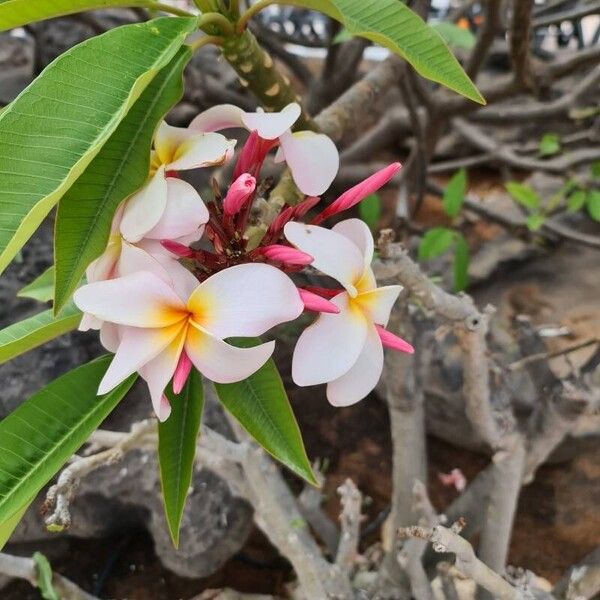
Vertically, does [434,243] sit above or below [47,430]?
below

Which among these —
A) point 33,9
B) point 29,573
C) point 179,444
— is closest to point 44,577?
point 29,573

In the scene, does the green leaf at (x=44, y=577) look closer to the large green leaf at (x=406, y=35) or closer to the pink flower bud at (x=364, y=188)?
the pink flower bud at (x=364, y=188)

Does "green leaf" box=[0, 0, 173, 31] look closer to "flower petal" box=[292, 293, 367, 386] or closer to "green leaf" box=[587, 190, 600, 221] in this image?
"flower petal" box=[292, 293, 367, 386]

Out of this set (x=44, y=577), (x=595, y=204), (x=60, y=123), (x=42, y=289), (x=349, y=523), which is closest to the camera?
(x=60, y=123)

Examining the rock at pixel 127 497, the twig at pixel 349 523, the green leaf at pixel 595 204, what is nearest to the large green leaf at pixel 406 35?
the twig at pixel 349 523

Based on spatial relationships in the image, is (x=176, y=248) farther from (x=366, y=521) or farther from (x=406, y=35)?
(x=366, y=521)

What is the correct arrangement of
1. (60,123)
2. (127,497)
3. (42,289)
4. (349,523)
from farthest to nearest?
1. (127,497)
2. (349,523)
3. (42,289)
4. (60,123)

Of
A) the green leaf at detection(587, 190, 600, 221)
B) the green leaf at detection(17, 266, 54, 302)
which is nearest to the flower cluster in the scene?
the green leaf at detection(17, 266, 54, 302)
